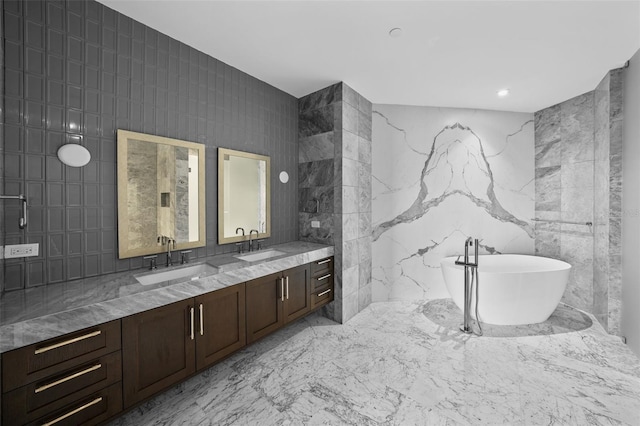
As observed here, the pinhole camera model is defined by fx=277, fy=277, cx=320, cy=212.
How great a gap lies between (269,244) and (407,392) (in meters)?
1.91

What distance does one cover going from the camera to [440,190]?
385 cm

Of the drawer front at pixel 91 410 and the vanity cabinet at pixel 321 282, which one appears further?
the vanity cabinet at pixel 321 282

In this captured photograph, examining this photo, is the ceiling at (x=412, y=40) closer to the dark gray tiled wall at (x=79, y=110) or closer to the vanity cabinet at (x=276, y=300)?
the dark gray tiled wall at (x=79, y=110)

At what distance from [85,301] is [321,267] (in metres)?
2.01

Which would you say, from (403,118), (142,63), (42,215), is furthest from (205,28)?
(403,118)

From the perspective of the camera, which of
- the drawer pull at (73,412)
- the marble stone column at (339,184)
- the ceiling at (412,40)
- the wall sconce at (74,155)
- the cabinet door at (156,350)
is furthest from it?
the marble stone column at (339,184)

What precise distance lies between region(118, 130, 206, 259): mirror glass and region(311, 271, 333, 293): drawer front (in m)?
1.18

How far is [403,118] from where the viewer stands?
149 inches

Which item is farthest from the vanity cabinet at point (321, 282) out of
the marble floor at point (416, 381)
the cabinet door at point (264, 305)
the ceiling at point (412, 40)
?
the ceiling at point (412, 40)

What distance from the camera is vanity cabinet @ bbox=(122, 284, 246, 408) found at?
1540mm

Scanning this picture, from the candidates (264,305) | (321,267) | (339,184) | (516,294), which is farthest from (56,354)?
(516,294)

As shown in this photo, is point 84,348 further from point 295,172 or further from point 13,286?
point 295,172

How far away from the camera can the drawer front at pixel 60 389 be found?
1177 mm

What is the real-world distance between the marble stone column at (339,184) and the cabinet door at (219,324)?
4.25 feet
